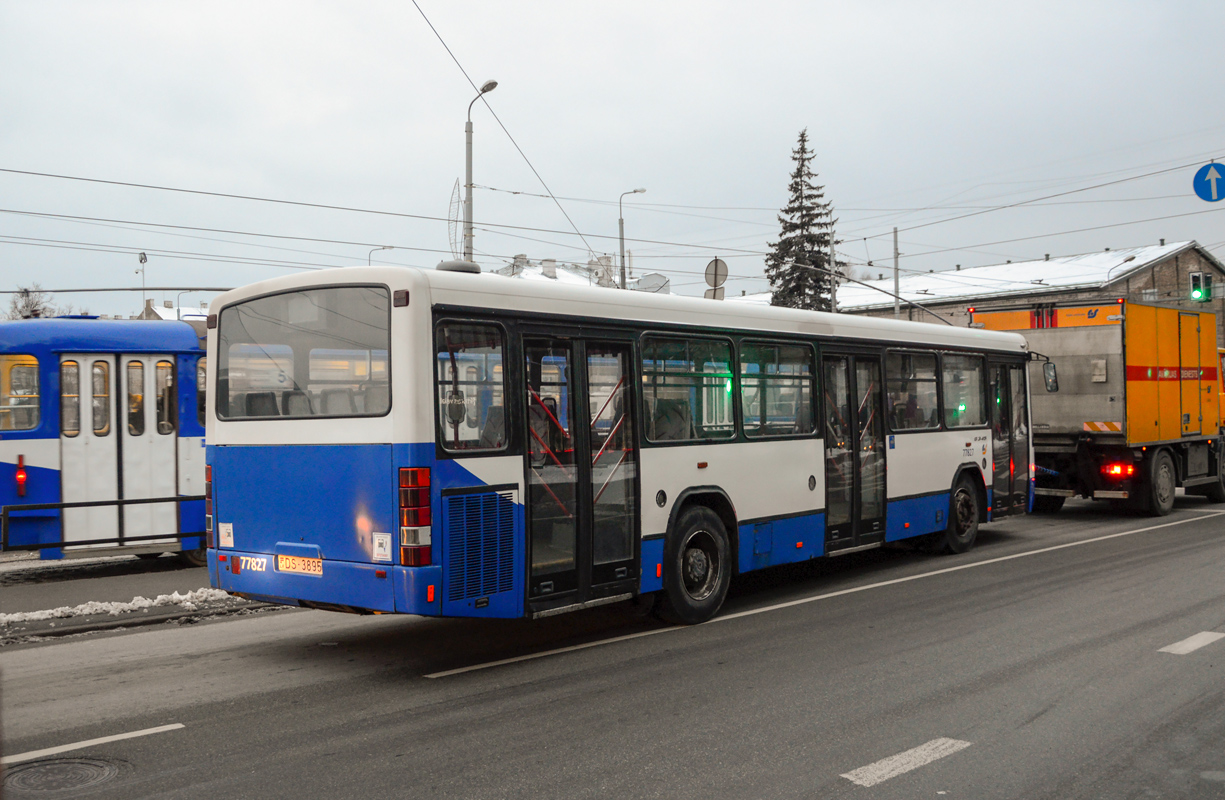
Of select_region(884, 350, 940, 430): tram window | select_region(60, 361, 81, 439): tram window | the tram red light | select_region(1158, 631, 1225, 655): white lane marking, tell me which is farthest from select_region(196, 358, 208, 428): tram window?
the tram red light

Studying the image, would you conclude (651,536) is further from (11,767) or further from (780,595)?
(11,767)

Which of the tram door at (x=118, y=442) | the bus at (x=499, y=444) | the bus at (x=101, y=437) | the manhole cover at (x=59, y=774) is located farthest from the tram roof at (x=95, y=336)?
the manhole cover at (x=59, y=774)

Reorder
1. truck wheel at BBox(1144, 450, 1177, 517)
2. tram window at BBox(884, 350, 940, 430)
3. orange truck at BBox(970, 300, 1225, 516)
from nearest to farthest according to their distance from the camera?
tram window at BBox(884, 350, 940, 430) < orange truck at BBox(970, 300, 1225, 516) < truck wheel at BBox(1144, 450, 1177, 517)

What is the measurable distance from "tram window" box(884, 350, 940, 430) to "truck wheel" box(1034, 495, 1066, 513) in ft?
24.4

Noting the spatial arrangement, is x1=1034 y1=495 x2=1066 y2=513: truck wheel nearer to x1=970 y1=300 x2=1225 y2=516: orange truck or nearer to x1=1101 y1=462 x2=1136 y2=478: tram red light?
x1=970 y1=300 x2=1225 y2=516: orange truck

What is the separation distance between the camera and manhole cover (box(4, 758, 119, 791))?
15.8ft

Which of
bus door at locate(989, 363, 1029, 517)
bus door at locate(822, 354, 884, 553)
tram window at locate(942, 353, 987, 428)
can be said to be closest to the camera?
bus door at locate(822, 354, 884, 553)

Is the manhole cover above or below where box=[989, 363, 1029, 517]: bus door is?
below

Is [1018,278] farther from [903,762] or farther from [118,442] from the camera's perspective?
[903,762]

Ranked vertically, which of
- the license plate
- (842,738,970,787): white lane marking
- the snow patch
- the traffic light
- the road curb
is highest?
the traffic light

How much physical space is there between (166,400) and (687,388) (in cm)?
716

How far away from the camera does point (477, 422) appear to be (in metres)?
6.94

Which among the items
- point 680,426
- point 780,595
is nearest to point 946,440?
point 780,595

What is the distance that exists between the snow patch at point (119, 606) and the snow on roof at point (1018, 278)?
5300 centimetres
